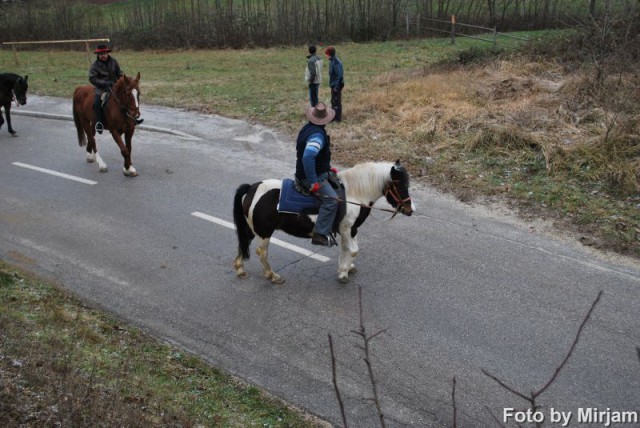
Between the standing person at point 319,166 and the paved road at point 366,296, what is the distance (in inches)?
40.8

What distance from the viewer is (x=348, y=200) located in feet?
23.5

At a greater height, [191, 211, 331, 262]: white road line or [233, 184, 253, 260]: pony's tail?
[233, 184, 253, 260]: pony's tail

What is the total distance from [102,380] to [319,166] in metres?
3.49

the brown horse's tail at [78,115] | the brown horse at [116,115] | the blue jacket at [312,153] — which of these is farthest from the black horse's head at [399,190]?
the brown horse's tail at [78,115]

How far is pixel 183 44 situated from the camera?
32.1 m

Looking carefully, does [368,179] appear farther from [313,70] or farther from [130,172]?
[313,70]

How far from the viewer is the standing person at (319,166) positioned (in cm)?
677

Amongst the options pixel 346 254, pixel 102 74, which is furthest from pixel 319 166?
pixel 102 74

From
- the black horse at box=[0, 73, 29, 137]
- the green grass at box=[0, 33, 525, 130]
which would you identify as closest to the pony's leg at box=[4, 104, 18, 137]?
the black horse at box=[0, 73, 29, 137]

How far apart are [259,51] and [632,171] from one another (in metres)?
23.4

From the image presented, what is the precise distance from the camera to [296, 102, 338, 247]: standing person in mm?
6773

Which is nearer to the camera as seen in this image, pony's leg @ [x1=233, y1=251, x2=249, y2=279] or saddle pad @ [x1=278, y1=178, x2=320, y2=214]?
saddle pad @ [x1=278, y1=178, x2=320, y2=214]

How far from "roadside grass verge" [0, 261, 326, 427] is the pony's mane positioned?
9.20 ft

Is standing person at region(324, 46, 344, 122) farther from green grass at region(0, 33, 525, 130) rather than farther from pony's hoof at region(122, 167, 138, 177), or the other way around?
pony's hoof at region(122, 167, 138, 177)
